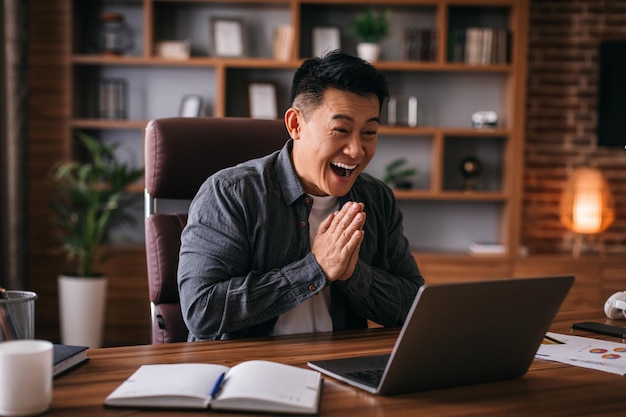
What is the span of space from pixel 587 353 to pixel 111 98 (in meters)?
3.55

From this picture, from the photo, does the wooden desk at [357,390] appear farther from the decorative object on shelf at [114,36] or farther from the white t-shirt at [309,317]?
the decorative object on shelf at [114,36]

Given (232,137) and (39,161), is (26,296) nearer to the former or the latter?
(232,137)

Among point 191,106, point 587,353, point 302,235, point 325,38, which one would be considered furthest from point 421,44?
point 587,353

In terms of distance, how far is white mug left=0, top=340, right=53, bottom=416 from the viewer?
3.36 feet

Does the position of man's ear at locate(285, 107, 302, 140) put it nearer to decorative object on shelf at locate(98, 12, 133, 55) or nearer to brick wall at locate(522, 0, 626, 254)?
decorative object on shelf at locate(98, 12, 133, 55)

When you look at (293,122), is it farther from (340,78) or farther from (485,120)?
(485,120)

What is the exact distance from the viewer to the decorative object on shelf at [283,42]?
14.2 ft

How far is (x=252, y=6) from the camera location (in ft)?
14.9

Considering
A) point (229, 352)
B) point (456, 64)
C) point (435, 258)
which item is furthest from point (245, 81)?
point (229, 352)

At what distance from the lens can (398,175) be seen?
442 cm

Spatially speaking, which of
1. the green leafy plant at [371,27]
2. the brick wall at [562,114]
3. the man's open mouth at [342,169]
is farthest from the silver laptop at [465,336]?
the brick wall at [562,114]

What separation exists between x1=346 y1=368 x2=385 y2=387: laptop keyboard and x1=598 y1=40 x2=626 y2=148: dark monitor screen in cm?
366

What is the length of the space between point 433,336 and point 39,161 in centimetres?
368

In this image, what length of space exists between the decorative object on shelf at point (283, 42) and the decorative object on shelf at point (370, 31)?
37cm
